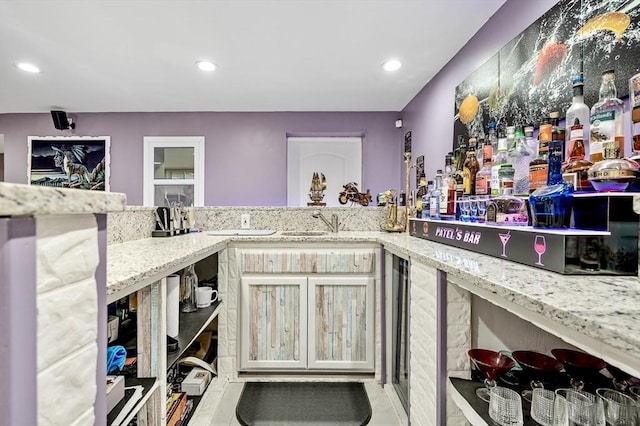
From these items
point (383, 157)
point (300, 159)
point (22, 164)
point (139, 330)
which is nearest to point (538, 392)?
point (139, 330)

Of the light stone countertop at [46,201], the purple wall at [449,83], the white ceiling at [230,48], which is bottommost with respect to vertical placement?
the light stone countertop at [46,201]

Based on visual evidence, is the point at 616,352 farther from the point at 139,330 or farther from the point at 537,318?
the point at 139,330

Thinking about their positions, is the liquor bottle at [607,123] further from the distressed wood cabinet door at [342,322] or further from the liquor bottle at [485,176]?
the distressed wood cabinet door at [342,322]

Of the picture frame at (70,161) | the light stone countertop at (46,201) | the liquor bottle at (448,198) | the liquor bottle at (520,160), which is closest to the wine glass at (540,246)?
the liquor bottle at (520,160)

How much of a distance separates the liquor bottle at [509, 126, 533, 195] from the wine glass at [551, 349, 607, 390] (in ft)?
1.97

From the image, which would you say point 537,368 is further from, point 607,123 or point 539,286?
point 607,123

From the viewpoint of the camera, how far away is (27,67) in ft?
9.63

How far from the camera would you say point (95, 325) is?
→ 19.4 inches

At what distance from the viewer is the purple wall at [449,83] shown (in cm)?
183

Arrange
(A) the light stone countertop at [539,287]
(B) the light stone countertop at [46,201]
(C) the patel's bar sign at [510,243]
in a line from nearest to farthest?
(B) the light stone countertop at [46,201], (A) the light stone countertop at [539,287], (C) the patel's bar sign at [510,243]

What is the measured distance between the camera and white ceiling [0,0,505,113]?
2.07 meters

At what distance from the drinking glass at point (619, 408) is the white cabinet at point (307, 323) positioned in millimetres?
1249

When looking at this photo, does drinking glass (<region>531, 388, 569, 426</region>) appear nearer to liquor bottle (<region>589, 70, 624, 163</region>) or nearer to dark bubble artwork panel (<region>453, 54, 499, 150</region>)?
liquor bottle (<region>589, 70, 624, 163</region>)

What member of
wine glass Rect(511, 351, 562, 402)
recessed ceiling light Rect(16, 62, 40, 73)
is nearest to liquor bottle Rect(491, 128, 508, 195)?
wine glass Rect(511, 351, 562, 402)
